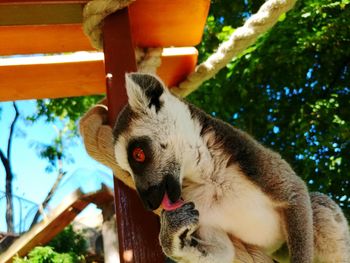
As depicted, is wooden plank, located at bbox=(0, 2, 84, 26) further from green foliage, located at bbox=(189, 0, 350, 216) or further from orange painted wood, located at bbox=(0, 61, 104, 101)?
green foliage, located at bbox=(189, 0, 350, 216)

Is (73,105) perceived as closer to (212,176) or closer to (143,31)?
(143,31)

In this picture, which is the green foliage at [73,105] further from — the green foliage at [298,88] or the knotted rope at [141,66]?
the knotted rope at [141,66]

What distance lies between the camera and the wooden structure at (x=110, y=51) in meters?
2.15

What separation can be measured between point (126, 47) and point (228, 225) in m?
0.99

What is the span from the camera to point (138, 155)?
2166 mm

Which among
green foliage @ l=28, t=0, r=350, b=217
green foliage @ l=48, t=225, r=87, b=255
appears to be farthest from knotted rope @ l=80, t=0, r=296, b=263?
green foliage @ l=48, t=225, r=87, b=255

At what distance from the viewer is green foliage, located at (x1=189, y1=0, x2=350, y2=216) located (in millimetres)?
6438

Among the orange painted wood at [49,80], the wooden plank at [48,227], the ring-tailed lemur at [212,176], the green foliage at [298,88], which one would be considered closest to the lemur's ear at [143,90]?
the ring-tailed lemur at [212,176]

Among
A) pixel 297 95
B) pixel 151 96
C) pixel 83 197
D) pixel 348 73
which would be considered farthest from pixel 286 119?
pixel 151 96

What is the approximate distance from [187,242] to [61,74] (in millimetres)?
1646

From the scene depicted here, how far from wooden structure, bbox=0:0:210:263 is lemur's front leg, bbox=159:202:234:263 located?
187 mm

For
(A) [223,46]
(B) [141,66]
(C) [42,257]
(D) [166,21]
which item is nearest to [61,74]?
(B) [141,66]

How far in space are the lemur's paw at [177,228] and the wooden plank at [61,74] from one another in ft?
4.77

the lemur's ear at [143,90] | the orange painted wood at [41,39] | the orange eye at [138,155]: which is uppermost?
the orange painted wood at [41,39]
